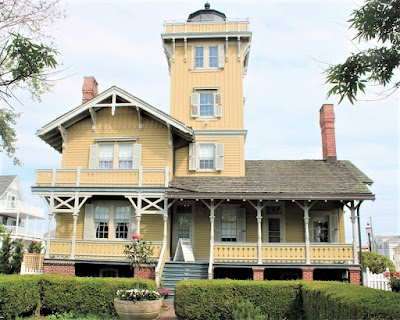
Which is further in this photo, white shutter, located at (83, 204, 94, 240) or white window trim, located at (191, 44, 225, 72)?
white window trim, located at (191, 44, 225, 72)

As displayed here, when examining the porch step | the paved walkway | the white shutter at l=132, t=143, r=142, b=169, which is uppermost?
the white shutter at l=132, t=143, r=142, b=169

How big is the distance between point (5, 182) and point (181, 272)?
3440 cm

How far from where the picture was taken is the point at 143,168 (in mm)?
19625

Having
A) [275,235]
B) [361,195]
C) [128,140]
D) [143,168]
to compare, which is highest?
[128,140]

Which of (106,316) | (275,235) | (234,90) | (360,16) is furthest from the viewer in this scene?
(234,90)

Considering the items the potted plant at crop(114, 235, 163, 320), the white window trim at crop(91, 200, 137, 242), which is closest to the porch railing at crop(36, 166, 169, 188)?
the white window trim at crop(91, 200, 137, 242)

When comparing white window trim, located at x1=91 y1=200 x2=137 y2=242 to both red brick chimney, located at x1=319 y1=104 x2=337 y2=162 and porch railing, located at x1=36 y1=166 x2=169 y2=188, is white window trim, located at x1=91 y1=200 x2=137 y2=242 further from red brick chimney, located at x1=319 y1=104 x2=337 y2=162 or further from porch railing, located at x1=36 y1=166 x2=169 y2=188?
red brick chimney, located at x1=319 y1=104 x2=337 y2=162

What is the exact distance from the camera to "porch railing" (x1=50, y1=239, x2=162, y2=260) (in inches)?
718

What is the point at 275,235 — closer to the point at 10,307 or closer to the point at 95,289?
the point at 95,289

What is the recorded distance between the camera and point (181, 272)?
57.6ft

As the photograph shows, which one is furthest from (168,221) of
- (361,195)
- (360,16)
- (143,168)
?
(360,16)

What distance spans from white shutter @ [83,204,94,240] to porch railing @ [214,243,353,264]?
6.12m

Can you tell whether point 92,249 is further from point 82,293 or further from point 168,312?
point 168,312

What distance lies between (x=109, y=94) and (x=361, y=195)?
1231 cm
